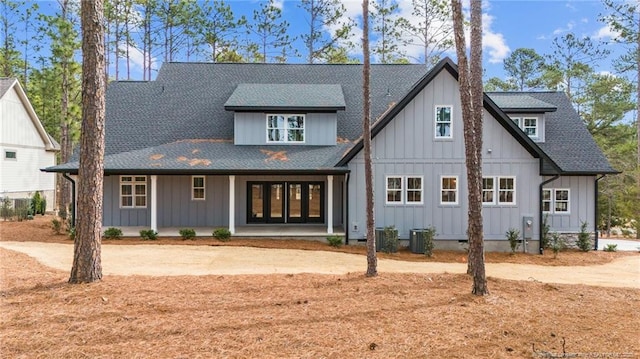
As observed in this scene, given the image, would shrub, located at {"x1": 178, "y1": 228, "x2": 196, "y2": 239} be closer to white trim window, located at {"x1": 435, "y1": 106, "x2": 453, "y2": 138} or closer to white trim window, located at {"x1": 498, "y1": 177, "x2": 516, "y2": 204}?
white trim window, located at {"x1": 435, "y1": 106, "x2": 453, "y2": 138}

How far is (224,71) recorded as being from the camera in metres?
18.0

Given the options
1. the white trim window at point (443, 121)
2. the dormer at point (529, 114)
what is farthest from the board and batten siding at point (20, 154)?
the dormer at point (529, 114)

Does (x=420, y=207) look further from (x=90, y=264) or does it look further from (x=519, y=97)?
(x=90, y=264)

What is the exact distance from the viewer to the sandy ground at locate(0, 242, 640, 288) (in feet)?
27.1

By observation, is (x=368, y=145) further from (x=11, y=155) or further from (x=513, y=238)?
(x=11, y=155)

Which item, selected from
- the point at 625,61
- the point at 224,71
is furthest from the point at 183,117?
the point at 625,61

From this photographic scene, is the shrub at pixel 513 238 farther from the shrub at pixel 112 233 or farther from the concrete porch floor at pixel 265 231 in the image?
the shrub at pixel 112 233

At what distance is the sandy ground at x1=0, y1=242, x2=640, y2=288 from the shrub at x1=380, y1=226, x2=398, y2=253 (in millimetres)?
1304

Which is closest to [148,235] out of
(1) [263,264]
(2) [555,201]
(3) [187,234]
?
(3) [187,234]

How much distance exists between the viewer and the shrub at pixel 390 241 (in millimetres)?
11695

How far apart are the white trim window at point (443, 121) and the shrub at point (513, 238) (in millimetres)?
4047

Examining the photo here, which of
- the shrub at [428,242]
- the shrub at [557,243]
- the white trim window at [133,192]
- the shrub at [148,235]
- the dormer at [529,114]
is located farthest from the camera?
the dormer at [529,114]

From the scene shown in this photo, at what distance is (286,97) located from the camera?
49.4 ft

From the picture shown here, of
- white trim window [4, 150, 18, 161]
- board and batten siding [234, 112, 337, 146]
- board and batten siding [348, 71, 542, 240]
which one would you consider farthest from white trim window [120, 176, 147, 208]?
white trim window [4, 150, 18, 161]
